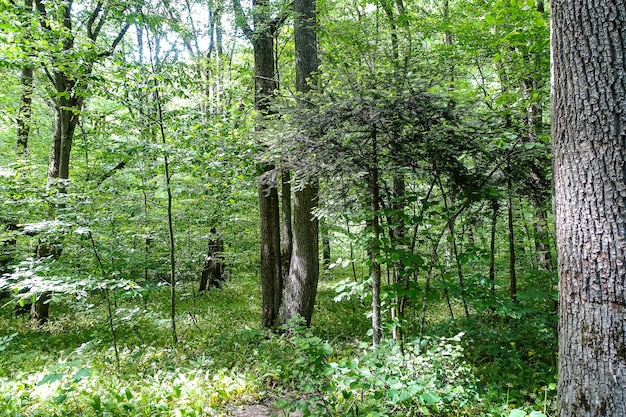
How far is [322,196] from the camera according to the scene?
421 cm

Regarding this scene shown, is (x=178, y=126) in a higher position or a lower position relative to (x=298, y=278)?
higher

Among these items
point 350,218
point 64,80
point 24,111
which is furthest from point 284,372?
point 24,111

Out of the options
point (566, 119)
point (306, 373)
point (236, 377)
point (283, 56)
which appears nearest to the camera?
point (566, 119)

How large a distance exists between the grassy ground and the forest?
3 cm

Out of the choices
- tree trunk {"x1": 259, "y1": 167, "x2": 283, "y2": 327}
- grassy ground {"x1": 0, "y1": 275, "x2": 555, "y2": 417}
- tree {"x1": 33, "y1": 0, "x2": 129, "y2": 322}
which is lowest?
grassy ground {"x1": 0, "y1": 275, "x2": 555, "y2": 417}

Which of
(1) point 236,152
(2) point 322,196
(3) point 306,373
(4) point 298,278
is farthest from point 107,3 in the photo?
(3) point 306,373

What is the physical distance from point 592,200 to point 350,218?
7.96 ft

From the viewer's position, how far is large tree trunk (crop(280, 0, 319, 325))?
5.43 meters

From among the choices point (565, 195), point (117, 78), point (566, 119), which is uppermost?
point (117, 78)

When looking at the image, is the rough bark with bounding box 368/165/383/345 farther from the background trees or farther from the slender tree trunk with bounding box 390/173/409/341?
the slender tree trunk with bounding box 390/173/409/341

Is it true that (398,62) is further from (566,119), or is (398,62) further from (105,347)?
(105,347)

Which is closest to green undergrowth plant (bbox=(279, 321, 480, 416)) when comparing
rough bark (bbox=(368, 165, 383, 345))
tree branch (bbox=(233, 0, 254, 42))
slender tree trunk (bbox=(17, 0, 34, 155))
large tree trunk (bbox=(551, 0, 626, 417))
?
rough bark (bbox=(368, 165, 383, 345))

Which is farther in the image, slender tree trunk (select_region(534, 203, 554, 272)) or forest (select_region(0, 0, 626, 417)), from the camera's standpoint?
slender tree trunk (select_region(534, 203, 554, 272))

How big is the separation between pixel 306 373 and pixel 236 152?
11.8ft
